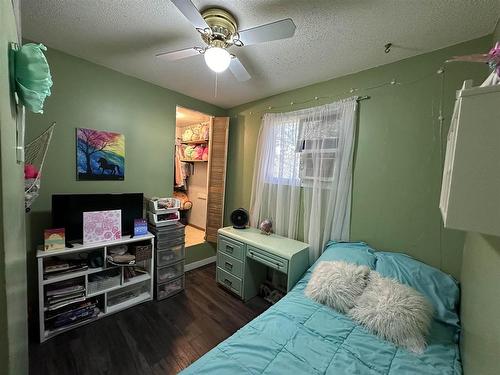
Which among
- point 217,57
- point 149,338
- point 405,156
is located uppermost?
point 217,57

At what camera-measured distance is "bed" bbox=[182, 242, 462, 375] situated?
3.37ft

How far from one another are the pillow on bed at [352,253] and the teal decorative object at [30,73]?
207cm

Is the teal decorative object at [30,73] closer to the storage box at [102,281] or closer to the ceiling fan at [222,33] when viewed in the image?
the ceiling fan at [222,33]

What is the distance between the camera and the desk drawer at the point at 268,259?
2.01 meters

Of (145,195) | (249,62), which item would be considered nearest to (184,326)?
(145,195)

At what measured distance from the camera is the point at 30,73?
0.70 metres

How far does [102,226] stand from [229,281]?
148 cm

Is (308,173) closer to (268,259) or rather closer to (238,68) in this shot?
(268,259)

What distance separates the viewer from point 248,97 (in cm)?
284

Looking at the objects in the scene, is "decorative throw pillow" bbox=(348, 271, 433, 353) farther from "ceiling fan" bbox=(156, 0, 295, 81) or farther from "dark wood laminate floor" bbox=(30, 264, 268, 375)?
"ceiling fan" bbox=(156, 0, 295, 81)

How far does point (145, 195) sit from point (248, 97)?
1.87 metres

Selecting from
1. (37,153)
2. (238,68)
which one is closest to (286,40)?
(238,68)

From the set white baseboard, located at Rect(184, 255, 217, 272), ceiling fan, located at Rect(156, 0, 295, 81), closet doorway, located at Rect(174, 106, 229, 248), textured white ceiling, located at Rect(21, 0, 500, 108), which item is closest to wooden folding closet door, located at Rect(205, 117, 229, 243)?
closet doorway, located at Rect(174, 106, 229, 248)

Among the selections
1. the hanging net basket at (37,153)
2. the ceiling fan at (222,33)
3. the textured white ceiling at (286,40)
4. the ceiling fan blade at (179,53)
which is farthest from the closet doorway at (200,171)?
the ceiling fan at (222,33)
